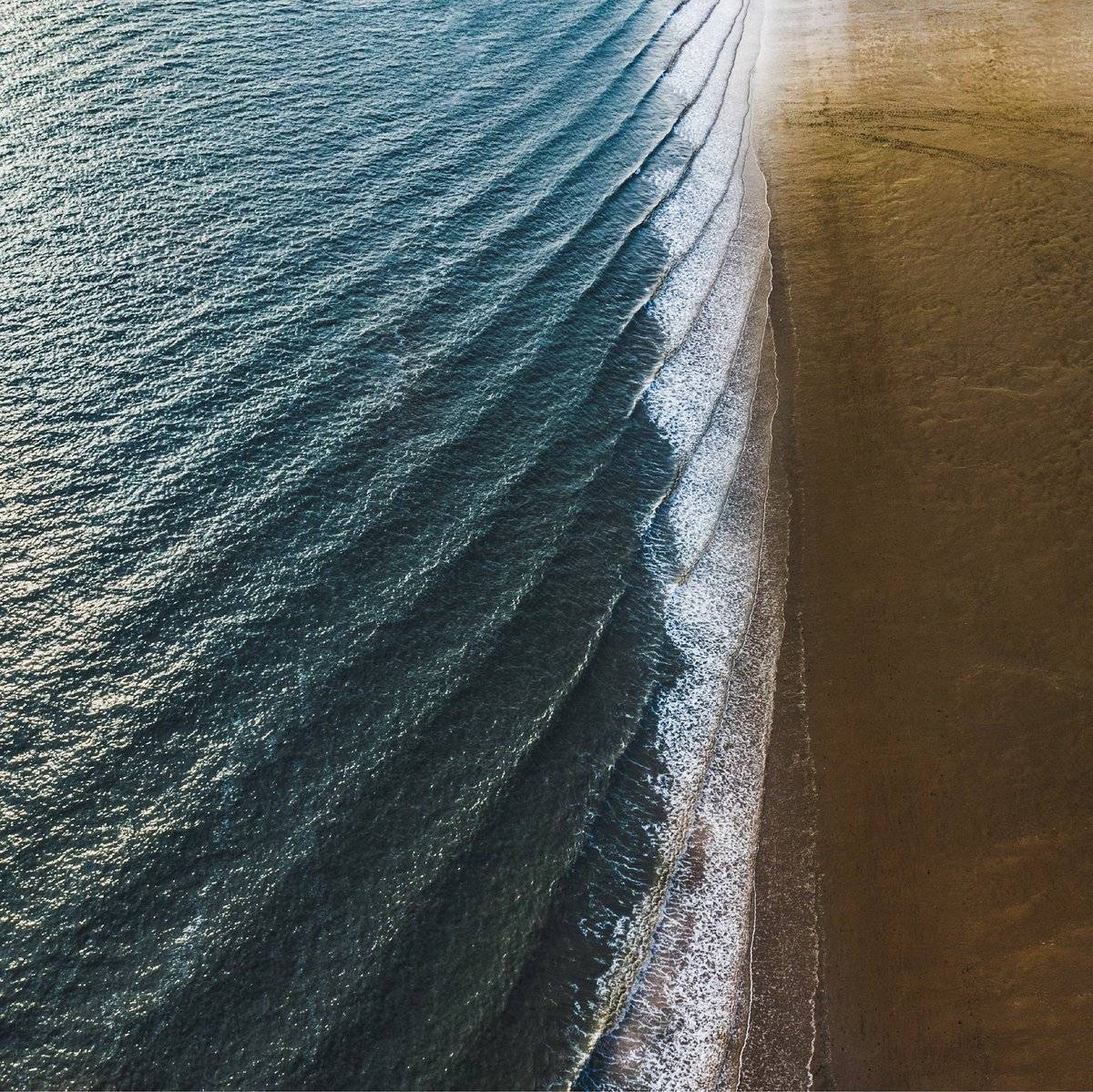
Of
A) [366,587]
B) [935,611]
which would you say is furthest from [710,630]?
[366,587]

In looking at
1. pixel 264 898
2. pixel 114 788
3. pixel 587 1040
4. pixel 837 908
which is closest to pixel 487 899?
pixel 587 1040

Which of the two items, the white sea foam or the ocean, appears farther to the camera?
the white sea foam

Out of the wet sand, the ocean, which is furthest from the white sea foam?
the wet sand

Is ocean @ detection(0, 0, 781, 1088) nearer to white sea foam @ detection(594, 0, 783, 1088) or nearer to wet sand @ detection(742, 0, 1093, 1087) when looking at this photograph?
white sea foam @ detection(594, 0, 783, 1088)

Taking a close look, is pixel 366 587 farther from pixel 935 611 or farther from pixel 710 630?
pixel 935 611

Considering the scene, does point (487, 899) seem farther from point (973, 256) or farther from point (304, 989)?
point (973, 256)

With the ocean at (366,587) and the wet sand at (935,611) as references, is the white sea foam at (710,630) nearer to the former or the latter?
the ocean at (366,587)
